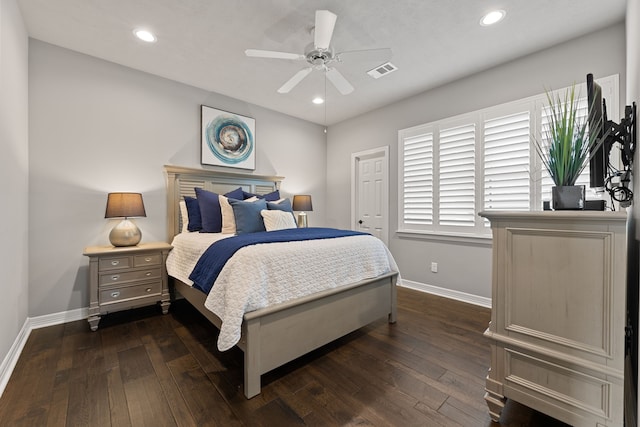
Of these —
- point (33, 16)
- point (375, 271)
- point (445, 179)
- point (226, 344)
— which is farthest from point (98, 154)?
point (445, 179)

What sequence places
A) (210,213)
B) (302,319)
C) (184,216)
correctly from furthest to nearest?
(184,216)
(210,213)
(302,319)

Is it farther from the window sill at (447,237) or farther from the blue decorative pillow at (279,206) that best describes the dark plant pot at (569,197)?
the blue decorative pillow at (279,206)

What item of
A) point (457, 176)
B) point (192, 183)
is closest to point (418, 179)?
point (457, 176)

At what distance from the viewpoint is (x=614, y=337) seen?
113cm

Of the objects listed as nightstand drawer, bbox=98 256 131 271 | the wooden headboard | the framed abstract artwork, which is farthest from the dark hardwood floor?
the framed abstract artwork

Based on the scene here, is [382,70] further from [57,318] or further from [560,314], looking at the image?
[57,318]

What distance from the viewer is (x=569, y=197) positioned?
4.40ft

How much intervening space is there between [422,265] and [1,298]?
4.13m

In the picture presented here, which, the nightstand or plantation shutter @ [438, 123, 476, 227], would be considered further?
plantation shutter @ [438, 123, 476, 227]

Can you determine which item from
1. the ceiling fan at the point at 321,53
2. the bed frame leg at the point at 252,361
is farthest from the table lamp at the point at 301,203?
the bed frame leg at the point at 252,361

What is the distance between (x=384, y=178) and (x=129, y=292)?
3.64m

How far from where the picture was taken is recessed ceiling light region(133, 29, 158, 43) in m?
2.55

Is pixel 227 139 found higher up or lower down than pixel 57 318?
higher up

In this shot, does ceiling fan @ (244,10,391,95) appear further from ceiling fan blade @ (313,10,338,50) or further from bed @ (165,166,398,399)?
bed @ (165,166,398,399)
